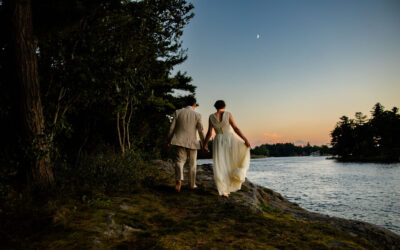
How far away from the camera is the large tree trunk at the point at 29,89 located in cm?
458

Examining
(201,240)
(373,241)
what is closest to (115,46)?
(201,240)

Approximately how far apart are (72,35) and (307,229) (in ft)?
22.4

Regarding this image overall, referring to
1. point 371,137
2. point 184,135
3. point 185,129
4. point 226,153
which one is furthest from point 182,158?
point 371,137

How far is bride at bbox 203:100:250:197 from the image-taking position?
6039 millimetres

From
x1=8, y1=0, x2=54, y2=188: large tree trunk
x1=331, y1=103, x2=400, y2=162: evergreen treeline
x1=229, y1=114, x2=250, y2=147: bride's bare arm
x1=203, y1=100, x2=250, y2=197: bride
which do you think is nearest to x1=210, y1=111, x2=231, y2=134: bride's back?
x1=203, y1=100, x2=250, y2=197: bride

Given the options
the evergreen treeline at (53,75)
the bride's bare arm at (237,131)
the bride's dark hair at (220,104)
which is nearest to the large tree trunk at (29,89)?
the evergreen treeline at (53,75)

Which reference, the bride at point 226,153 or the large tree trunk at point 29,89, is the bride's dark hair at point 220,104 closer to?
the bride at point 226,153

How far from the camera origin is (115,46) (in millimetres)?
6035

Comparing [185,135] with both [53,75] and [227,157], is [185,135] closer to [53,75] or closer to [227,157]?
[227,157]

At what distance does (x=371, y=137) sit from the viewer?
83812 mm

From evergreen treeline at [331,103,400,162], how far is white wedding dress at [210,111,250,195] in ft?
271

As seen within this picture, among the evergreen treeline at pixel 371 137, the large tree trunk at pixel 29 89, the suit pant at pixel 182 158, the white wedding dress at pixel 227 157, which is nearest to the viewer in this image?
the large tree trunk at pixel 29 89

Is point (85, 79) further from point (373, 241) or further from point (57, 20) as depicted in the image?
point (373, 241)

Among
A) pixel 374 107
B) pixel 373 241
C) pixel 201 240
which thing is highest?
pixel 374 107
